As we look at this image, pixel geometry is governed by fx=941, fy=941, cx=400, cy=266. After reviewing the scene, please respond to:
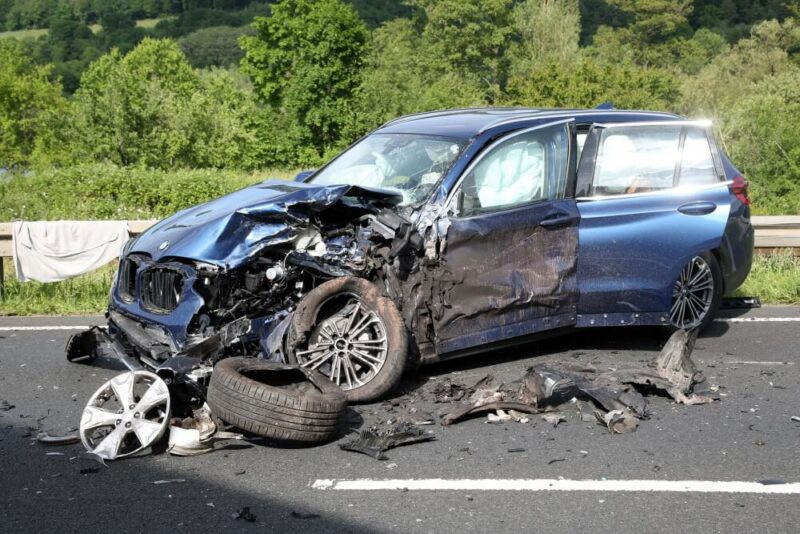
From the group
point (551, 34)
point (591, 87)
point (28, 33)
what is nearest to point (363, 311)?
point (591, 87)

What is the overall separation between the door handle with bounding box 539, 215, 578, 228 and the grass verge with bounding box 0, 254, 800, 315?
12.2 ft

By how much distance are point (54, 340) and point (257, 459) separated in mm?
3886

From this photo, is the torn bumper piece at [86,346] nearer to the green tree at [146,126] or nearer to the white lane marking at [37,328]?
the white lane marking at [37,328]

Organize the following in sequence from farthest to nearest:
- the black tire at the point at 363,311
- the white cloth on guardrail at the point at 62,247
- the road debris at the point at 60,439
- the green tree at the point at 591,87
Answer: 1. the green tree at the point at 591,87
2. the white cloth on guardrail at the point at 62,247
3. the black tire at the point at 363,311
4. the road debris at the point at 60,439

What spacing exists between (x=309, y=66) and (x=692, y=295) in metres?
72.4

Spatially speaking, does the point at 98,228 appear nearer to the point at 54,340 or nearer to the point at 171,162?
the point at 54,340

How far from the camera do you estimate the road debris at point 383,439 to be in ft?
17.5

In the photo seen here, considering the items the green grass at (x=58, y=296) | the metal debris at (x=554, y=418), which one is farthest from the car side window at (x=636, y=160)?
the green grass at (x=58, y=296)

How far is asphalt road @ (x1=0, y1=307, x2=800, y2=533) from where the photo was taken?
14.4ft

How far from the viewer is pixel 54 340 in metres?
8.41

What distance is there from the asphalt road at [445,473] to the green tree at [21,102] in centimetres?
7351

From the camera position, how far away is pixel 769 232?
35.0 feet

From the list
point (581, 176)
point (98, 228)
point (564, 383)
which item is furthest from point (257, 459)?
point (98, 228)

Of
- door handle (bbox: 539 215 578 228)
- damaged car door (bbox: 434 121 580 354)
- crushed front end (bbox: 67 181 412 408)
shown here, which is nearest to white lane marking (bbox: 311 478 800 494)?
crushed front end (bbox: 67 181 412 408)
